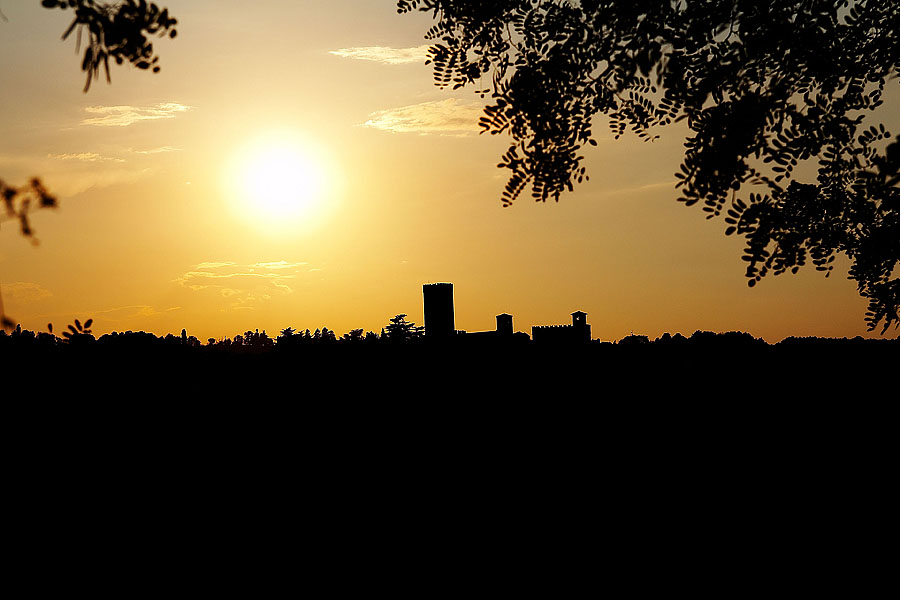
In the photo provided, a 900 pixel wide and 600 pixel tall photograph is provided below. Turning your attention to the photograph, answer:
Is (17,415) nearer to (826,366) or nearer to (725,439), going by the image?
(725,439)

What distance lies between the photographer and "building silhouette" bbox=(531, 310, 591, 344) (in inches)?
755

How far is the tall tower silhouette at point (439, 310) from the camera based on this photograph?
1678 cm

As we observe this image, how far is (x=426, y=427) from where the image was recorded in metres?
13.3

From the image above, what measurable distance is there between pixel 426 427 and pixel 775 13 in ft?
25.1

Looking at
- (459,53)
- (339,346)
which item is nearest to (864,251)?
(459,53)

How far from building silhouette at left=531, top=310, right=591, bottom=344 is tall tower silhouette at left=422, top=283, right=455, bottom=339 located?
2.64 metres

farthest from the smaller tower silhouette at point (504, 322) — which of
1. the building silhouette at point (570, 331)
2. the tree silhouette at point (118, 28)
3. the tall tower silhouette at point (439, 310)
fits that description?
the tree silhouette at point (118, 28)

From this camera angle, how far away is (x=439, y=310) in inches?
661

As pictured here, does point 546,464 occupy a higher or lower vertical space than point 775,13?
lower

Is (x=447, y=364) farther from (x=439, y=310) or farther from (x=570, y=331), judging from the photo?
(x=570, y=331)

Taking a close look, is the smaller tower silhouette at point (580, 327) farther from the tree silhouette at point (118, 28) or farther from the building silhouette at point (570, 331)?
the tree silhouette at point (118, 28)

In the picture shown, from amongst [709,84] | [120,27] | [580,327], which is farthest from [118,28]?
[580,327]

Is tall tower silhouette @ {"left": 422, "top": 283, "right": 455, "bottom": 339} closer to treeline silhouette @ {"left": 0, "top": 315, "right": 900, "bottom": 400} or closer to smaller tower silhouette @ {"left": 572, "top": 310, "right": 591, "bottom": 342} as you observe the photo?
treeline silhouette @ {"left": 0, "top": 315, "right": 900, "bottom": 400}

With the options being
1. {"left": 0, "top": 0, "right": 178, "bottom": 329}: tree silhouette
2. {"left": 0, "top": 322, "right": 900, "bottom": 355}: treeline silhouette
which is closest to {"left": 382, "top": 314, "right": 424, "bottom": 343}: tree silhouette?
{"left": 0, "top": 322, "right": 900, "bottom": 355}: treeline silhouette
